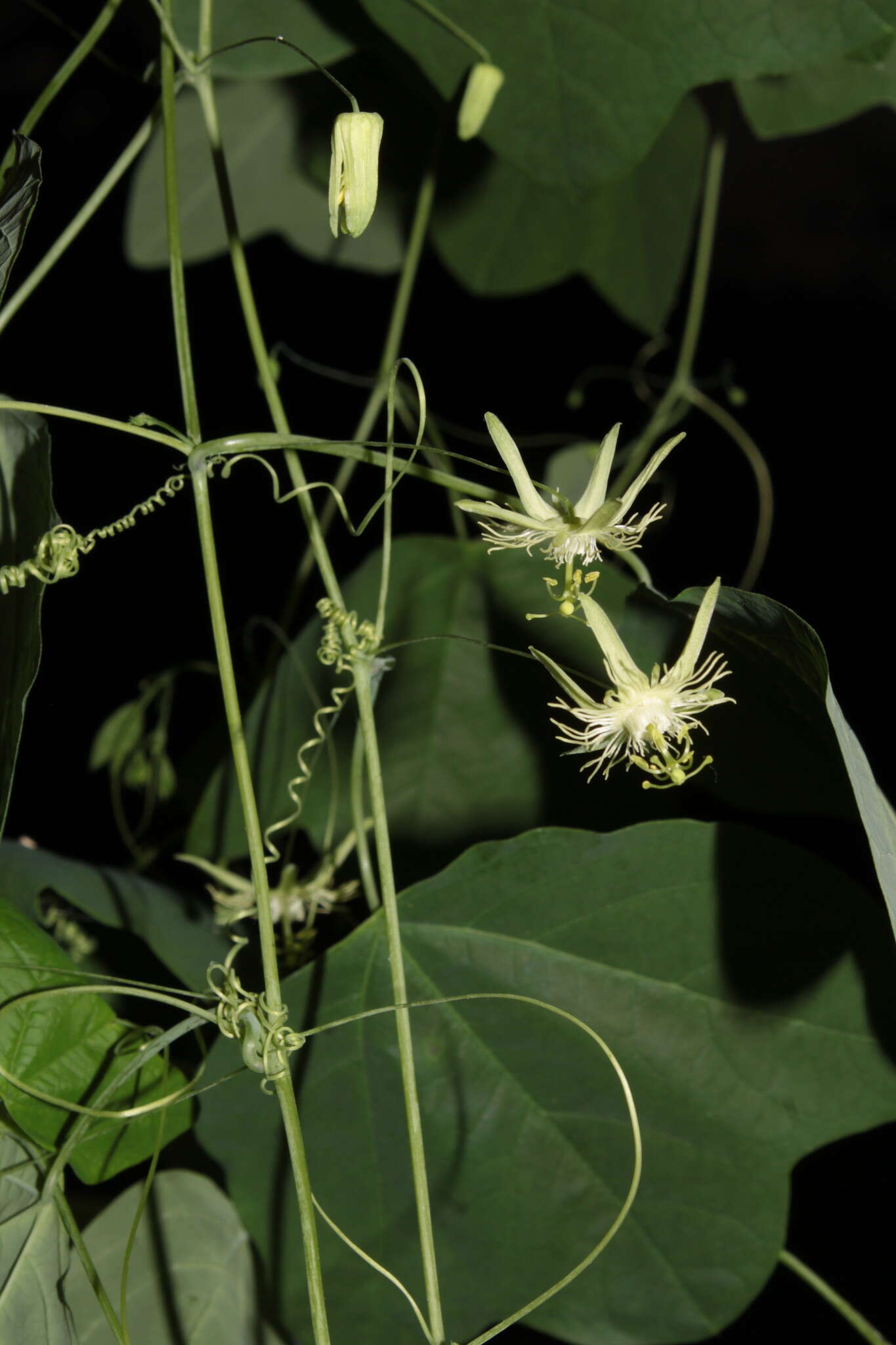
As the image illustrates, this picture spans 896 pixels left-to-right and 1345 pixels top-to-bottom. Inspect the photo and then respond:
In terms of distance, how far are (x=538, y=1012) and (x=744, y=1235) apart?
8 centimetres

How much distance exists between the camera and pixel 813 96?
46cm

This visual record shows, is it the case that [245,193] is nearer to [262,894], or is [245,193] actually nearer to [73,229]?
[73,229]

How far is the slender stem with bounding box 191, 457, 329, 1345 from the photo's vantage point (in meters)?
0.25

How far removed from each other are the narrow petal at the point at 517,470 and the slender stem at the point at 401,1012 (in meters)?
0.07

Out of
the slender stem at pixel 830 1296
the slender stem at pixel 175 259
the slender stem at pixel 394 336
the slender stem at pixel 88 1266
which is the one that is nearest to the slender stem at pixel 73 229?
the slender stem at pixel 175 259

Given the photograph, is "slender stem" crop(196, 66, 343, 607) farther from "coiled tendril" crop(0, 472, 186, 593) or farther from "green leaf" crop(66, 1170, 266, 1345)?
"green leaf" crop(66, 1170, 266, 1345)

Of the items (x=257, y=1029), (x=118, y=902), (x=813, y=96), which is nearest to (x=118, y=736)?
(x=118, y=902)

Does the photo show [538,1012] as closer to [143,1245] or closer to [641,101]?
[143,1245]

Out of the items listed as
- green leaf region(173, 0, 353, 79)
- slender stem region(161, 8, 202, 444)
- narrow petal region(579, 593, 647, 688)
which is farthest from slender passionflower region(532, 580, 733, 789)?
green leaf region(173, 0, 353, 79)

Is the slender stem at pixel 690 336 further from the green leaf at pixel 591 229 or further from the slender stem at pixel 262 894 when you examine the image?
the slender stem at pixel 262 894

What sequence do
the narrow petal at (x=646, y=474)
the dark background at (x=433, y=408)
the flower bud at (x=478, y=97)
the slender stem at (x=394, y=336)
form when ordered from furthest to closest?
the dark background at (x=433, y=408) < the slender stem at (x=394, y=336) < the flower bud at (x=478, y=97) < the narrow petal at (x=646, y=474)

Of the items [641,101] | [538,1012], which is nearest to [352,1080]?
[538,1012]

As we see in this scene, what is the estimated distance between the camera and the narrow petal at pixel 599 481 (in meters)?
0.24

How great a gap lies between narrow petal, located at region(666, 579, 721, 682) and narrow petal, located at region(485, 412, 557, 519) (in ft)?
0.13
